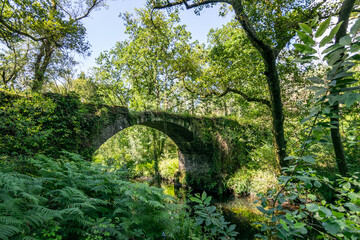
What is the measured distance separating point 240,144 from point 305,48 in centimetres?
879

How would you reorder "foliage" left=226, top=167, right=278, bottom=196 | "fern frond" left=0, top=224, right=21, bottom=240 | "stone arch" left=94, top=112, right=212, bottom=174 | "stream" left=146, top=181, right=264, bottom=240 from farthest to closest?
"foliage" left=226, top=167, right=278, bottom=196 < "stone arch" left=94, top=112, right=212, bottom=174 < "stream" left=146, top=181, right=264, bottom=240 < "fern frond" left=0, top=224, right=21, bottom=240

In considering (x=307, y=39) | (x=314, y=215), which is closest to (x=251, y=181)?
(x=314, y=215)

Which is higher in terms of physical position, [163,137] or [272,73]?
[272,73]

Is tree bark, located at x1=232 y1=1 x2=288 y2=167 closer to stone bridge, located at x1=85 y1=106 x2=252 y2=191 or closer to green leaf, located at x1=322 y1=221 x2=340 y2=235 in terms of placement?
stone bridge, located at x1=85 y1=106 x2=252 y2=191

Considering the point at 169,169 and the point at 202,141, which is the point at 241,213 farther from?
the point at 169,169

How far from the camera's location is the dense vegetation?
36.0 inches

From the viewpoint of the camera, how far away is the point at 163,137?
12.1 meters

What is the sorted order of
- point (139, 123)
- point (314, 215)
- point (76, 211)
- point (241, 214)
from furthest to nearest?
point (139, 123) → point (241, 214) → point (76, 211) → point (314, 215)

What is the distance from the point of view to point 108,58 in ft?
34.1

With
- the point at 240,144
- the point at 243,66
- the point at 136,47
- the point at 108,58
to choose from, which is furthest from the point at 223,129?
the point at 108,58

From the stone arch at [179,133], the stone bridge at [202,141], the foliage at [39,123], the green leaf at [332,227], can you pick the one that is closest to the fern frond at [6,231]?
the green leaf at [332,227]

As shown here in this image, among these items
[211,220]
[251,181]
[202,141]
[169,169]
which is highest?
[202,141]

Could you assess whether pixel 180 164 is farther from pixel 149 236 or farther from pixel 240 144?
pixel 149 236

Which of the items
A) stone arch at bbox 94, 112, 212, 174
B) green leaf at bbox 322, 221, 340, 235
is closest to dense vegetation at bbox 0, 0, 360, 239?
green leaf at bbox 322, 221, 340, 235
